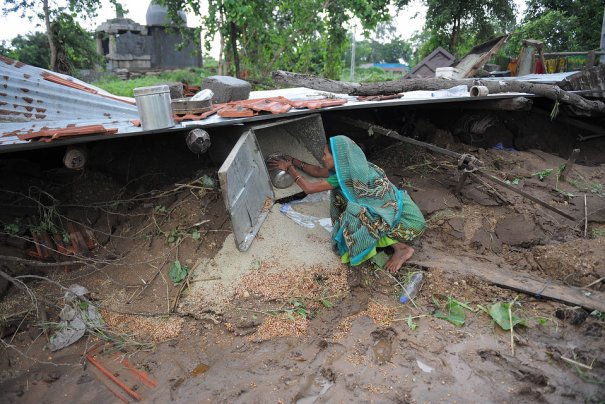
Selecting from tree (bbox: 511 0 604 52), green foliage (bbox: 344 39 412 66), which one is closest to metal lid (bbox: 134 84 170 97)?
tree (bbox: 511 0 604 52)

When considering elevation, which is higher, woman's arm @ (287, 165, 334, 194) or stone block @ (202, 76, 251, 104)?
stone block @ (202, 76, 251, 104)

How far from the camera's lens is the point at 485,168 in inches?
234

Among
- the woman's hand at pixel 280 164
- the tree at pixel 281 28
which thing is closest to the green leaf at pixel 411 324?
the woman's hand at pixel 280 164

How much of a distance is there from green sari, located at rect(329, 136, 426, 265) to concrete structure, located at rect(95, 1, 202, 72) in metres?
20.1

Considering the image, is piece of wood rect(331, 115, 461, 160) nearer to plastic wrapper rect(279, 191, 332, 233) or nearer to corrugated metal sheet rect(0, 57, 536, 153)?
corrugated metal sheet rect(0, 57, 536, 153)

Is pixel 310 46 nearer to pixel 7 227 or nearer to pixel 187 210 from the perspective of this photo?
pixel 187 210

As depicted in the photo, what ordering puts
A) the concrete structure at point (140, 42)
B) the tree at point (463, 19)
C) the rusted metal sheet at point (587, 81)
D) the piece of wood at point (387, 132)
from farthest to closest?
the concrete structure at point (140, 42), the tree at point (463, 19), the rusted metal sheet at point (587, 81), the piece of wood at point (387, 132)

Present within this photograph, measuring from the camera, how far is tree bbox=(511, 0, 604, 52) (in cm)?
1608

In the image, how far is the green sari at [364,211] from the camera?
155 inches

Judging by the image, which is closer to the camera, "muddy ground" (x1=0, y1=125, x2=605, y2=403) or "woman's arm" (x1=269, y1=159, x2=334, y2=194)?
"muddy ground" (x1=0, y1=125, x2=605, y2=403)

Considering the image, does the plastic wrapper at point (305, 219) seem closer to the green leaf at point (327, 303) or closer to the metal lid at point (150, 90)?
the green leaf at point (327, 303)

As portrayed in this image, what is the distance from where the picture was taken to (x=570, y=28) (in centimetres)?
1614

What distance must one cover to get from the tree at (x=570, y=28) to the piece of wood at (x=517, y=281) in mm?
15067

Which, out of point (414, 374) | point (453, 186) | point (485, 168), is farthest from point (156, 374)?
point (485, 168)
